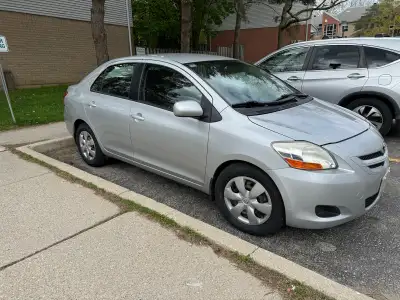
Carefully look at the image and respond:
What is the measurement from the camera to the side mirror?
2959mm

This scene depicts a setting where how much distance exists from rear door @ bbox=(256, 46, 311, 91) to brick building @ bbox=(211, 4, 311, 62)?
66.1 ft

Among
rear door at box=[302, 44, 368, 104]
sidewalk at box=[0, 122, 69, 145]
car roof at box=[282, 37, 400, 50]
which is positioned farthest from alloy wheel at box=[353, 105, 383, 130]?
sidewalk at box=[0, 122, 69, 145]

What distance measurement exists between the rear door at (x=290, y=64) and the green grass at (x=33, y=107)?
482cm

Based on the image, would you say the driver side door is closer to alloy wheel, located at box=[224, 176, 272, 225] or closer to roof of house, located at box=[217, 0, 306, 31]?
alloy wheel, located at box=[224, 176, 272, 225]

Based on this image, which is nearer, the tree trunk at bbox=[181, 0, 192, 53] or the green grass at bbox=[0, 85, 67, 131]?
the green grass at bbox=[0, 85, 67, 131]

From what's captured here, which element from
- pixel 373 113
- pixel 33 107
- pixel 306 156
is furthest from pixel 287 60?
pixel 33 107

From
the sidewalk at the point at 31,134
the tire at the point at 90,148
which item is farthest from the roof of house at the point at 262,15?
the tire at the point at 90,148

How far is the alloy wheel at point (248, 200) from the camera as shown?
2744 millimetres

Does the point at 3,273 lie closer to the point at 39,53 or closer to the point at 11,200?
the point at 11,200

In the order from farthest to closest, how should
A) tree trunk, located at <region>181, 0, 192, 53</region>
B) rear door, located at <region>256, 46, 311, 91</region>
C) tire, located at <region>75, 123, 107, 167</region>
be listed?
tree trunk, located at <region>181, 0, 192, 53</region>
rear door, located at <region>256, 46, 311, 91</region>
tire, located at <region>75, 123, 107, 167</region>

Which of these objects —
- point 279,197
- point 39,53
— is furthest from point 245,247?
point 39,53

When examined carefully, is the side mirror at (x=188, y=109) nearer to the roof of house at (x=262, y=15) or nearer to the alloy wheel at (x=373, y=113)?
the alloy wheel at (x=373, y=113)

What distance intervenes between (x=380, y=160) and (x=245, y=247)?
1.40 m

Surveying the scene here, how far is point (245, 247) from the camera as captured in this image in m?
2.53
